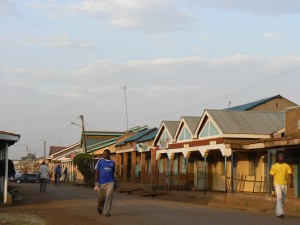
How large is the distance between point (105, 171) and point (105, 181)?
0.94ft

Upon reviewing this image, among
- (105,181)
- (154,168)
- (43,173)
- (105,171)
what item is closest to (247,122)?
(43,173)

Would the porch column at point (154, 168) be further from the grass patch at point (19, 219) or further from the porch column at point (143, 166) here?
the grass patch at point (19, 219)

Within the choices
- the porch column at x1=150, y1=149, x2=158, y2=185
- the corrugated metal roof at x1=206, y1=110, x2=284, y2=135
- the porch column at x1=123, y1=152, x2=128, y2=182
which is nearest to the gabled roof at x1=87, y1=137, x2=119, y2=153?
the porch column at x1=123, y1=152, x2=128, y2=182

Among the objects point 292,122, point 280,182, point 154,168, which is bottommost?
point 280,182

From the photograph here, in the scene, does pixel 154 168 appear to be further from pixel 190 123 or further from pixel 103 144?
pixel 103 144

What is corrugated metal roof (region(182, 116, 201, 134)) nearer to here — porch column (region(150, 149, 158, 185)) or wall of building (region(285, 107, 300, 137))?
porch column (region(150, 149, 158, 185))

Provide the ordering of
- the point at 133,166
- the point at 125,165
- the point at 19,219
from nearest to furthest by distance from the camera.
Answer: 1. the point at 19,219
2. the point at 133,166
3. the point at 125,165

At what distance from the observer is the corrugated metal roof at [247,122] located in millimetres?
29703

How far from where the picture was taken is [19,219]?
14688 millimetres

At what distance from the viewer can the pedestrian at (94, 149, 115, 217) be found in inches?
600

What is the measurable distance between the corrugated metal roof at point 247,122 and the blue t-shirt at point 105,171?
1466 cm

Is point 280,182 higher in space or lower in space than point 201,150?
lower

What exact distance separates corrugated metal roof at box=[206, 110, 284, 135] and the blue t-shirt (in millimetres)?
14663

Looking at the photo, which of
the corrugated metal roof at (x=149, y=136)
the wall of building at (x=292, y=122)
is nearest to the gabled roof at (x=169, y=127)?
the corrugated metal roof at (x=149, y=136)
